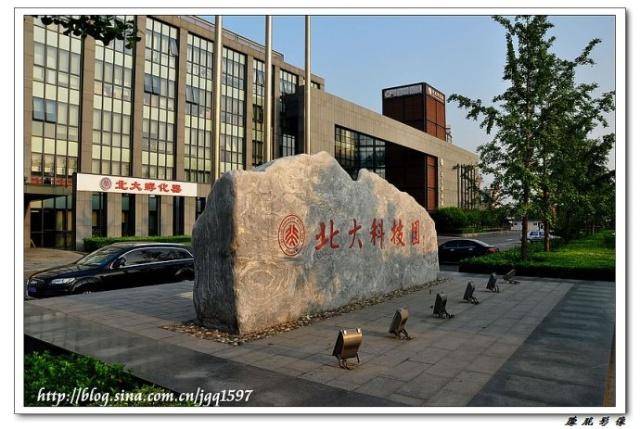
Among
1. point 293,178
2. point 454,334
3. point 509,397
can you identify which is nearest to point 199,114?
point 293,178

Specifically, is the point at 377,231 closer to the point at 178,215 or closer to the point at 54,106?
the point at 54,106

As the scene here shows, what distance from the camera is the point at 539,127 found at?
50.9 ft

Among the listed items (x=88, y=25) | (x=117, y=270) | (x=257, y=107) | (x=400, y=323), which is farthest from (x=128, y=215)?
(x=400, y=323)

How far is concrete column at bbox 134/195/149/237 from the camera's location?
3098cm

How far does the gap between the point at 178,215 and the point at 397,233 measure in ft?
85.7

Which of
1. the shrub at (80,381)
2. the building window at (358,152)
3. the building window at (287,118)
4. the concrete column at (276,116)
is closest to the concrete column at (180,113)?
the concrete column at (276,116)

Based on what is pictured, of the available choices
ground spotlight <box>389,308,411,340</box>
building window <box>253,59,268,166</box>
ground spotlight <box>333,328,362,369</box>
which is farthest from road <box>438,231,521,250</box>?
ground spotlight <box>333,328,362,369</box>

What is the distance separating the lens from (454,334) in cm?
741

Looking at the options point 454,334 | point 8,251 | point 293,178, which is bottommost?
point 454,334

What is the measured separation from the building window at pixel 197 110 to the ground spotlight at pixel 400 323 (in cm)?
2941

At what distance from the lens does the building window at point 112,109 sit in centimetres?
2797

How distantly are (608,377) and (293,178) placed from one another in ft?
18.2

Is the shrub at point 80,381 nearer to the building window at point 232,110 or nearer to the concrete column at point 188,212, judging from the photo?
the concrete column at point 188,212

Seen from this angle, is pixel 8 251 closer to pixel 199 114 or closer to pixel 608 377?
pixel 608 377
